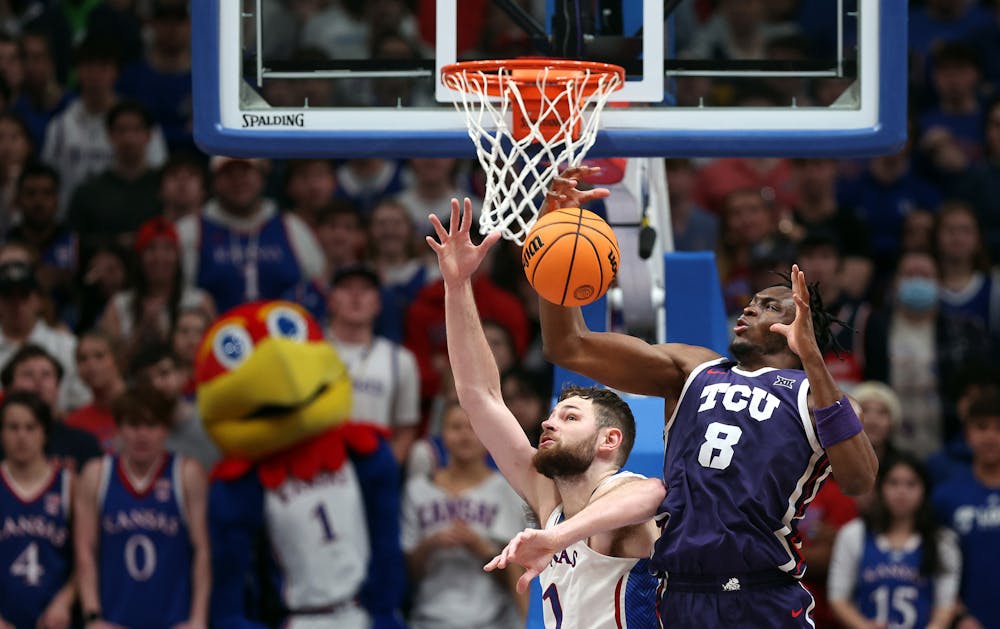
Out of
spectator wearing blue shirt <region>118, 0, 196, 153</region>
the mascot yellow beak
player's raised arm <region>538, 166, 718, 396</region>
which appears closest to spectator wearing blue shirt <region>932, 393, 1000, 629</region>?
the mascot yellow beak

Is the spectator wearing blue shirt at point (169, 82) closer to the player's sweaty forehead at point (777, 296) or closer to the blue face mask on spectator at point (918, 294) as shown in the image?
the blue face mask on spectator at point (918, 294)

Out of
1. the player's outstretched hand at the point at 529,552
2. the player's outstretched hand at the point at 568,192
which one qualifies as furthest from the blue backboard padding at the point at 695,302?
the player's outstretched hand at the point at 529,552

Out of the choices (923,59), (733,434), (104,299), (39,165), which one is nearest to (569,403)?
(733,434)

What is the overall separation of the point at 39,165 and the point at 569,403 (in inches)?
227

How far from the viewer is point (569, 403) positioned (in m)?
5.59

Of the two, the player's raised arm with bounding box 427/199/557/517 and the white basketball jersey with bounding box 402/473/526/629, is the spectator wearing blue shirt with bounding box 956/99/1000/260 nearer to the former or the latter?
the white basketball jersey with bounding box 402/473/526/629

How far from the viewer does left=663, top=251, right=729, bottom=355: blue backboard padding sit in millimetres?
6758

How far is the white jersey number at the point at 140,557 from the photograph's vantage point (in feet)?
27.6

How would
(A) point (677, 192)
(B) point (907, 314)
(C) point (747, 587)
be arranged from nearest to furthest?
(C) point (747, 587)
(B) point (907, 314)
(A) point (677, 192)

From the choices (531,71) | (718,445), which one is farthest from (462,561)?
(531,71)

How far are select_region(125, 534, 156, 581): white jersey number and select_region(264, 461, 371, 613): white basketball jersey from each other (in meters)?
0.59

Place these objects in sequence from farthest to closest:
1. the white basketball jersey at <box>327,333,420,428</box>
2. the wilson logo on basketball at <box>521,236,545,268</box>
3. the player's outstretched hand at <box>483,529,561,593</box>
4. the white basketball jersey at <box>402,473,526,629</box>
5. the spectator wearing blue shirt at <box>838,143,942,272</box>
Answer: the spectator wearing blue shirt at <box>838,143,942,272</box>
the white basketball jersey at <box>327,333,420,428</box>
the white basketball jersey at <box>402,473,526,629</box>
the wilson logo on basketball at <box>521,236,545,268</box>
the player's outstretched hand at <box>483,529,561,593</box>

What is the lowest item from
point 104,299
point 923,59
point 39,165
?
point 104,299

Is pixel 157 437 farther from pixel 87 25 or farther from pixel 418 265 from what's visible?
pixel 87 25
